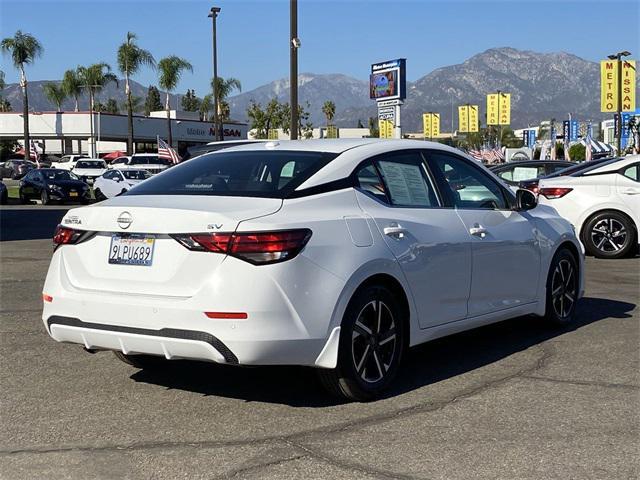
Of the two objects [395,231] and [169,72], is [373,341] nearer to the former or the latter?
[395,231]

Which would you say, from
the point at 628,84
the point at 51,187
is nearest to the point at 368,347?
the point at 51,187

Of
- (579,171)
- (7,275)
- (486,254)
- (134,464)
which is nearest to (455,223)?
(486,254)

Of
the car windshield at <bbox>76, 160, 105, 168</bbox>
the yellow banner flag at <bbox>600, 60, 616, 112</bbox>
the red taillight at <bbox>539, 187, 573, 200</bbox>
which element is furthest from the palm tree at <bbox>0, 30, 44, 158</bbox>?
the red taillight at <bbox>539, 187, 573, 200</bbox>

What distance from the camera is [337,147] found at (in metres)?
5.69

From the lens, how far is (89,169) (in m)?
42.9

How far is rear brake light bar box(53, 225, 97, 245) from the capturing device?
514cm

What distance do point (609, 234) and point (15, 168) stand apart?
2043 inches

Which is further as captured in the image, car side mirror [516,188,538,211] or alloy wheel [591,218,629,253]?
alloy wheel [591,218,629,253]

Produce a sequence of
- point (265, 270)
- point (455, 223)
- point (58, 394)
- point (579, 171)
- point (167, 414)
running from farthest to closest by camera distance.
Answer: point (579, 171), point (455, 223), point (58, 394), point (167, 414), point (265, 270)

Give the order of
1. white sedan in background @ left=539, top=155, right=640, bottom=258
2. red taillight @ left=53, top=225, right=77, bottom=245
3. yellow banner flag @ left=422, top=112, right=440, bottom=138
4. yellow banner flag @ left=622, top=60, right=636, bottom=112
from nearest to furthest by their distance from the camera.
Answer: red taillight @ left=53, top=225, right=77, bottom=245
white sedan in background @ left=539, top=155, right=640, bottom=258
yellow banner flag @ left=622, top=60, right=636, bottom=112
yellow banner flag @ left=422, top=112, right=440, bottom=138

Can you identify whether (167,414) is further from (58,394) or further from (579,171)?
(579,171)

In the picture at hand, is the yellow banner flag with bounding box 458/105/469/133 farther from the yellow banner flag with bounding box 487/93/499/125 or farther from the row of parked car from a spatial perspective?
the row of parked car

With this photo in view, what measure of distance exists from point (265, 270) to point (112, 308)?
94cm

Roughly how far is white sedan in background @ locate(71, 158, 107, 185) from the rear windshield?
36.9 meters
